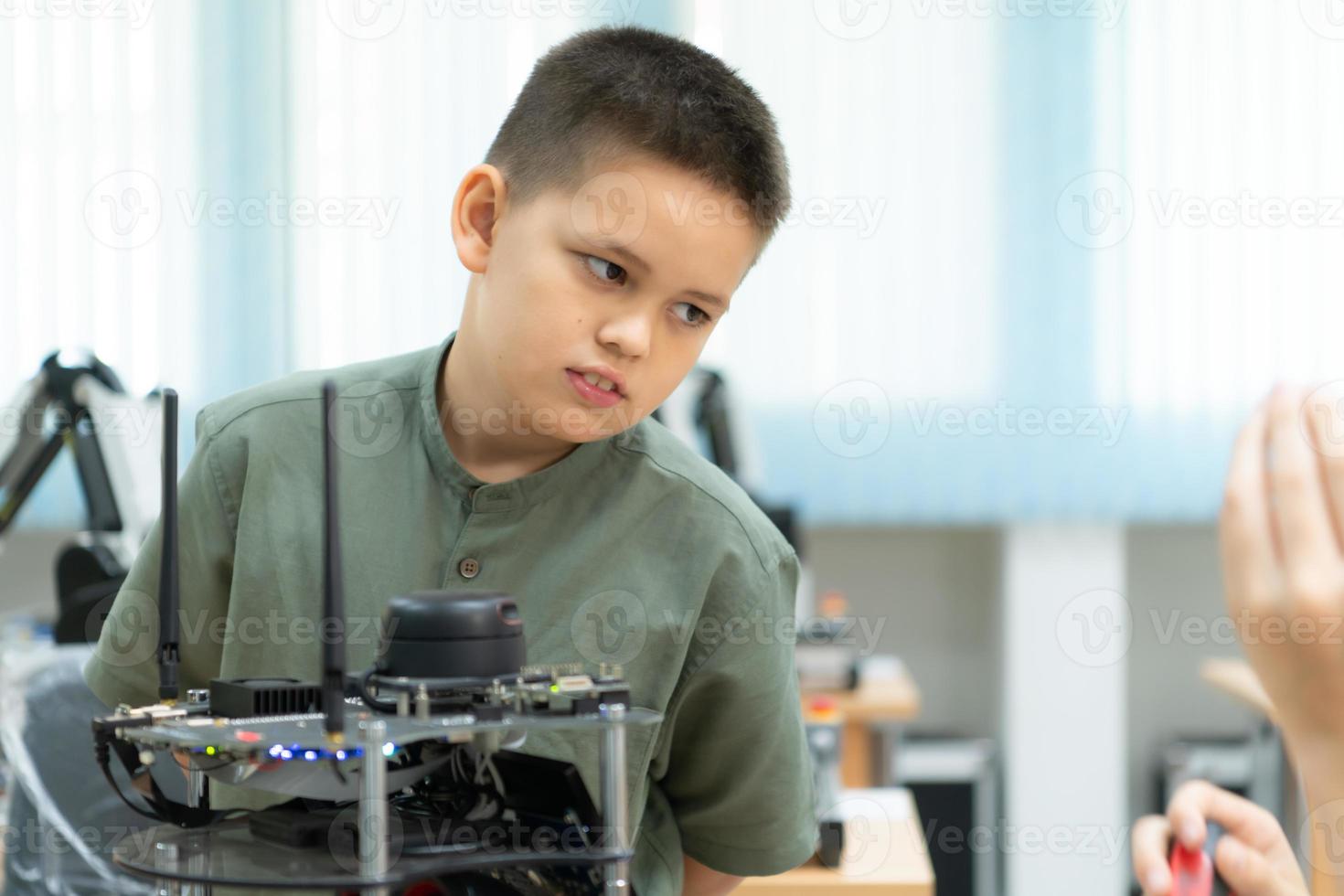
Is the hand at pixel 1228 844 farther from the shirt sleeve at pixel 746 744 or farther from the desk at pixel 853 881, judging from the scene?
the desk at pixel 853 881

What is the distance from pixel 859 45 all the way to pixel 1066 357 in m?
0.97

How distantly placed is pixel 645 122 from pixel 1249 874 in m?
0.63

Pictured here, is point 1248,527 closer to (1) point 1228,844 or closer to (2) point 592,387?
(1) point 1228,844

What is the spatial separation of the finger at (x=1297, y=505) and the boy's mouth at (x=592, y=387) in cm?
55

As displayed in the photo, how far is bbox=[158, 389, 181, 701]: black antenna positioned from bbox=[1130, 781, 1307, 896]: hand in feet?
1.66

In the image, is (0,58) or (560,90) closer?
(560,90)

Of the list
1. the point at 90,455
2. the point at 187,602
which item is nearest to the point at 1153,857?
the point at 187,602

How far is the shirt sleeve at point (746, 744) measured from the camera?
3.28ft

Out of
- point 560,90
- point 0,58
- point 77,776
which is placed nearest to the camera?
point 560,90

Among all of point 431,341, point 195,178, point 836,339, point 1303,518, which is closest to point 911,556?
point 836,339

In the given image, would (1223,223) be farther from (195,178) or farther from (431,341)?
(195,178)

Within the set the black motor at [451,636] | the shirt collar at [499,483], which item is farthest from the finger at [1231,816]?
the shirt collar at [499,483]

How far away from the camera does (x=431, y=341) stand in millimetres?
3455

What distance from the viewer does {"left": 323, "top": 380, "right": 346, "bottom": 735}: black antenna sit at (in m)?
0.58
